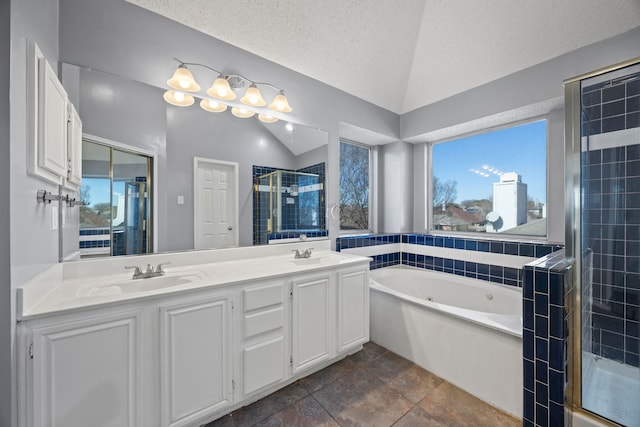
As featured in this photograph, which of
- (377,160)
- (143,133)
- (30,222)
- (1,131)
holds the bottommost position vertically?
(30,222)

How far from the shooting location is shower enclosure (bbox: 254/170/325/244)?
2152mm

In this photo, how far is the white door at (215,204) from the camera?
184 centimetres

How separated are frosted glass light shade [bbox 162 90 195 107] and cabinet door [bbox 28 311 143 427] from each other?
1379 mm

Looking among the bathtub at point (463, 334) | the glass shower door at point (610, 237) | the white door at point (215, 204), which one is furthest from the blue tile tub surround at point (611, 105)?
the white door at point (215, 204)

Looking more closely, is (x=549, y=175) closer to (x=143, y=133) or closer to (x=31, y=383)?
(x=143, y=133)

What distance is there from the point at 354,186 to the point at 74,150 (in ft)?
8.78

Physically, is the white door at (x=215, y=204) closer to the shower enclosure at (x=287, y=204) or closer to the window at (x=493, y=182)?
the shower enclosure at (x=287, y=204)

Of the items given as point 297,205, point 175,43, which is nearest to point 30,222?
point 175,43

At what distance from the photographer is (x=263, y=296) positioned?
1540mm

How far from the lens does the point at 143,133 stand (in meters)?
1.65

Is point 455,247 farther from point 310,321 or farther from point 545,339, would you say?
point 310,321

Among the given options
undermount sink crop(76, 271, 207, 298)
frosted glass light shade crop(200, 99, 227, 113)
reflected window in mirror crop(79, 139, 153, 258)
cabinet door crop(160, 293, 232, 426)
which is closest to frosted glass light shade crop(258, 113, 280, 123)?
frosted glass light shade crop(200, 99, 227, 113)

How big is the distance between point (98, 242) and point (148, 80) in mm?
1067

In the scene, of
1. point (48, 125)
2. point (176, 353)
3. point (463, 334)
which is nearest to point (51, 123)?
point (48, 125)
